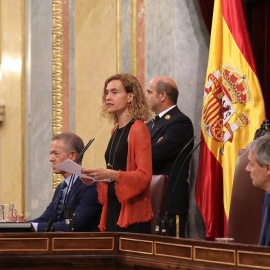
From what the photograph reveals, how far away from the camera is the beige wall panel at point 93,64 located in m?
5.98

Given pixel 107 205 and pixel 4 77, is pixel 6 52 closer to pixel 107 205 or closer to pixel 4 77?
pixel 4 77

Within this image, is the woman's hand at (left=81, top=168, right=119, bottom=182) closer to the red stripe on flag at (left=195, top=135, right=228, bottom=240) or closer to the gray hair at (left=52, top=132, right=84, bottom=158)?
the gray hair at (left=52, top=132, right=84, bottom=158)

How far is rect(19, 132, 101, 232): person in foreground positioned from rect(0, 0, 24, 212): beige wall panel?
254cm

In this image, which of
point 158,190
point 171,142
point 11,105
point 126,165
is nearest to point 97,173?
point 126,165

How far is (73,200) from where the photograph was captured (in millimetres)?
3893

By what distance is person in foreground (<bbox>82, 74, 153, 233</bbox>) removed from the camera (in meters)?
3.36

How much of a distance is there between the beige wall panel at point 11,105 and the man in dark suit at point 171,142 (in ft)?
7.14

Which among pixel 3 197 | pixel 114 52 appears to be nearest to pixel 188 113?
pixel 114 52

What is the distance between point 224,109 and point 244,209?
1358 mm

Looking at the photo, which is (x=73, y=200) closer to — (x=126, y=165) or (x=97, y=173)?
(x=126, y=165)

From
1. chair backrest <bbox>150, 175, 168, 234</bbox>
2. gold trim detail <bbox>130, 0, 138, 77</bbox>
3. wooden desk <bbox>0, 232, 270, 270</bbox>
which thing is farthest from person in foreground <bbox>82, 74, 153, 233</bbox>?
gold trim detail <bbox>130, 0, 138, 77</bbox>

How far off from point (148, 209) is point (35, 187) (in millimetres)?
3140

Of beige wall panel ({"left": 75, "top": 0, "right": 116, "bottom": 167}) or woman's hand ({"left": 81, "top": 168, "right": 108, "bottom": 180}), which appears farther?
beige wall panel ({"left": 75, "top": 0, "right": 116, "bottom": 167})

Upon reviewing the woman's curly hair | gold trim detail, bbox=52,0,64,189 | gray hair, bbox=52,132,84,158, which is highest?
gold trim detail, bbox=52,0,64,189
